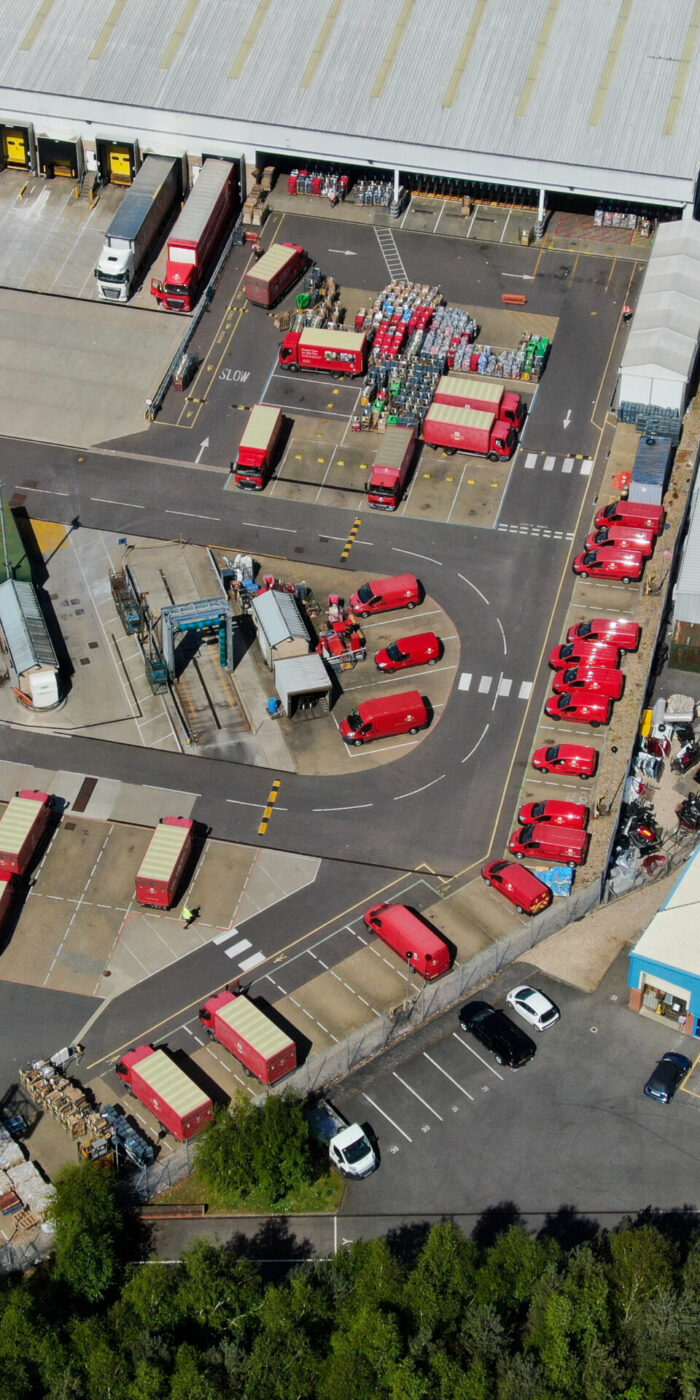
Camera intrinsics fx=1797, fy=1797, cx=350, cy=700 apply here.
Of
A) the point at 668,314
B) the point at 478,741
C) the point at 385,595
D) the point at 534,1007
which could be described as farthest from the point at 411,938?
the point at 668,314

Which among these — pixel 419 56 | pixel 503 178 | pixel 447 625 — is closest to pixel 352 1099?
pixel 447 625

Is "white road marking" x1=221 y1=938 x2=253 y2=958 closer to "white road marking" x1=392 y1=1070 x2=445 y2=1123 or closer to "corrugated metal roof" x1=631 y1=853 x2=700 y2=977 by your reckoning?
"white road marking" x1=392 y1=1070 x2=445 y2=1123

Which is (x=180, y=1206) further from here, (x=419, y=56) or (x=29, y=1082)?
(x=419, y=56)

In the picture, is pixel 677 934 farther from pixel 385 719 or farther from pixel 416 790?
pixel 385 719

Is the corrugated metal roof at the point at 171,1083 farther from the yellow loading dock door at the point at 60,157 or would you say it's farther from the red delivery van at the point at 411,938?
the yellow loading dock door at the point at 60,157

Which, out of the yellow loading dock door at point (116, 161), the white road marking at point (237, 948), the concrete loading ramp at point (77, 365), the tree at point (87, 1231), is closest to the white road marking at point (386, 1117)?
the white road marking at point (237, 948)

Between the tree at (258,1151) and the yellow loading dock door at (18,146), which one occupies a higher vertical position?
the yellow loading dock door at (18,146)

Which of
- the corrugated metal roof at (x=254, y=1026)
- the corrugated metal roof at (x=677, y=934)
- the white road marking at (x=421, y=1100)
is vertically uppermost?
the corrugated metal roof at (x=677, y=934)
